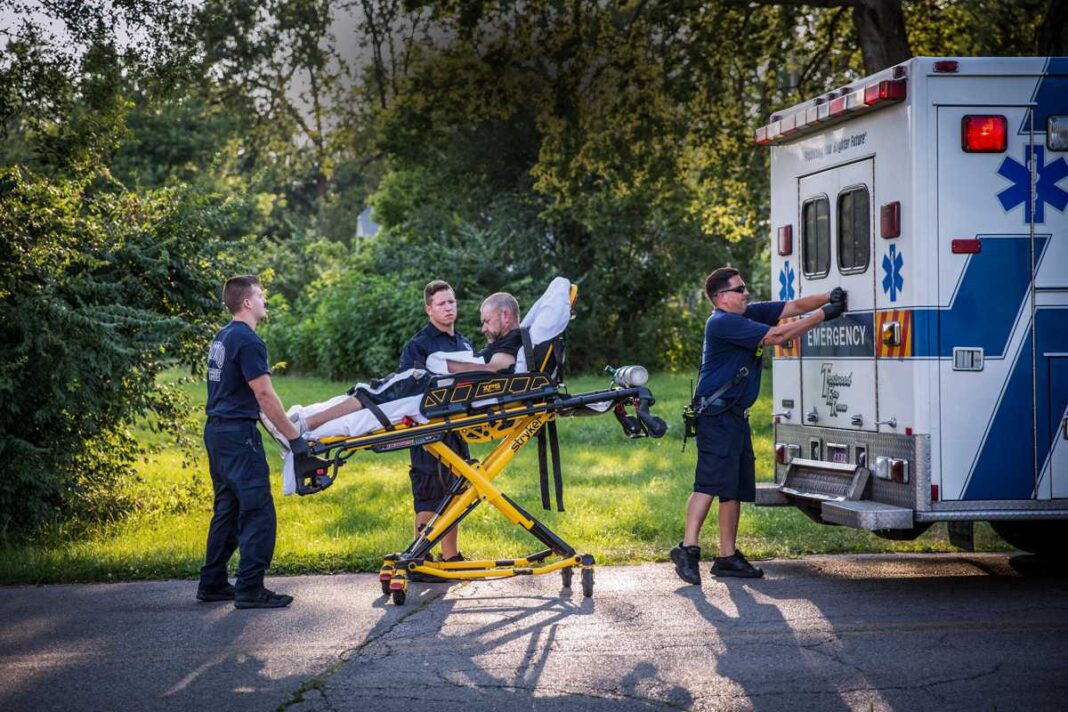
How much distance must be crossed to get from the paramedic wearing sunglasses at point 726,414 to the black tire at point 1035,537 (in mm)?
1725

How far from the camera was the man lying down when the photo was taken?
7.09 metres

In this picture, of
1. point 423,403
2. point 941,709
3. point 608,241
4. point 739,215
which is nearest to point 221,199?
point 423,403

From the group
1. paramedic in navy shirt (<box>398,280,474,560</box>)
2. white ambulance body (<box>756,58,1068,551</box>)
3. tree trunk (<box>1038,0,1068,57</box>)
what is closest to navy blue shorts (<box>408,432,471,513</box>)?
paramedic in navy shirt (<box>398,280,474,560</box>)

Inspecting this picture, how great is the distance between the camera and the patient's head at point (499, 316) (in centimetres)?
761

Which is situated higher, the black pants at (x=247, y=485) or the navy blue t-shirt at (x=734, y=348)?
the navy blue t-shirt at (x=734, y=348)

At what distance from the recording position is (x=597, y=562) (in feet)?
28.1

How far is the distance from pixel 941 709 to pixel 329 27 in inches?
1547

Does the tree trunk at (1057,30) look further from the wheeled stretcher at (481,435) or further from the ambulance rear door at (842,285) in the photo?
the wheeled stretcher at (481,435)

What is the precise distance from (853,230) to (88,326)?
18.7 ft

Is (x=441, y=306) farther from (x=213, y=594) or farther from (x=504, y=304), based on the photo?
(x=213, y=594)

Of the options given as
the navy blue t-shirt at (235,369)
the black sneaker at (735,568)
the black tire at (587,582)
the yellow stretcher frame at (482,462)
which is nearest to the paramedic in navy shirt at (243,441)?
the navy blue t-shirt at (235,369)

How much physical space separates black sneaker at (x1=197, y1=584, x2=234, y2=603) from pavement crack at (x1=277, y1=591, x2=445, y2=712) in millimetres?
1196

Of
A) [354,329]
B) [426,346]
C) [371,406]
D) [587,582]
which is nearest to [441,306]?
[426,346]

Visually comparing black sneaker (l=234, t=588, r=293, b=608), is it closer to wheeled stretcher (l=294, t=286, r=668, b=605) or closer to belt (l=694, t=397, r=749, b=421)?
wheeled stretcher (l=294, t=286, r=668, b=605)
